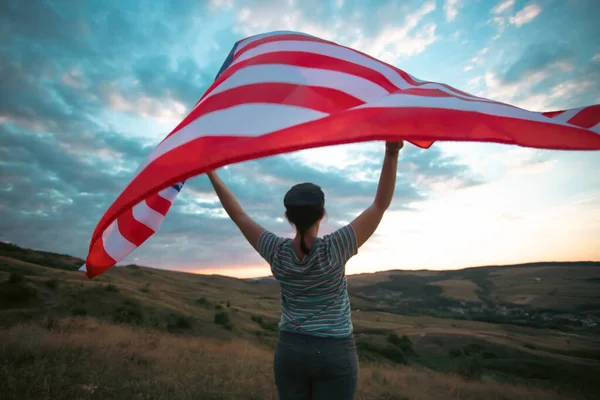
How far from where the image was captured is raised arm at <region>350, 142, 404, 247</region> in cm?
212

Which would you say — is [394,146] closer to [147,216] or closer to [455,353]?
[147,216]

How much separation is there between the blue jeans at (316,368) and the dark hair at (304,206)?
548 millimetres

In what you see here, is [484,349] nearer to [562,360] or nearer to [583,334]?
[562,360]

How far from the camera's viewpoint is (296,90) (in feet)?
8.41

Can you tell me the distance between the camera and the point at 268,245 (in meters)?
2.37

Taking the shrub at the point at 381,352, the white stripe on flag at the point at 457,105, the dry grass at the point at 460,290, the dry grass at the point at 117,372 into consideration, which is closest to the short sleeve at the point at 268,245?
the white stripe on flag at the point at 457,105

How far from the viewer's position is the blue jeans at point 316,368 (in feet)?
6.66

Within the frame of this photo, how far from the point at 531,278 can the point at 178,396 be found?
131664mm

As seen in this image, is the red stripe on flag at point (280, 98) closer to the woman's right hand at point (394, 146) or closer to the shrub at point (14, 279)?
the woman's right hand at point (394, 146)

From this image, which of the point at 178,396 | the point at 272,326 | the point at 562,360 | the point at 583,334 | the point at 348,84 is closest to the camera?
the point at 348,84

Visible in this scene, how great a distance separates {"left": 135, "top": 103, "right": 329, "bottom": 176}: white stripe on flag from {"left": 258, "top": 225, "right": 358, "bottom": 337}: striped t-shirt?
73cm

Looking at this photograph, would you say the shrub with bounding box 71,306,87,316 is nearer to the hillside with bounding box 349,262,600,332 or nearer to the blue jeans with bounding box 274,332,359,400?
the blue jeans with bounding box 274,332,359,400

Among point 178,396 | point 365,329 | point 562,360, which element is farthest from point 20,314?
point 562,360

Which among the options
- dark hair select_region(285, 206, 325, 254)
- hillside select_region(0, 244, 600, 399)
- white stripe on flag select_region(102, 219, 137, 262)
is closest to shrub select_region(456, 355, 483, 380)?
hillside select_region(0, 244, 600, 399)
